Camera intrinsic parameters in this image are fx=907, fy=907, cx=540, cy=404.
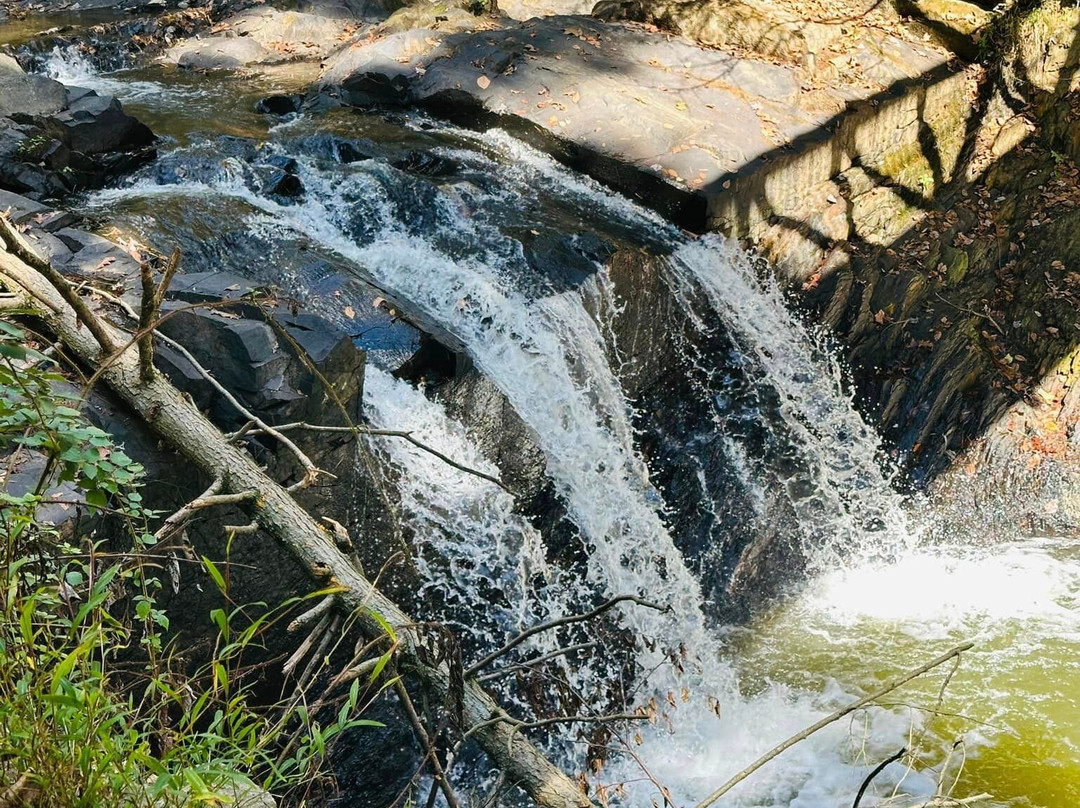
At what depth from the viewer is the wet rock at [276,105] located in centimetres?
787

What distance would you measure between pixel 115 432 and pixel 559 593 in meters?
2.51

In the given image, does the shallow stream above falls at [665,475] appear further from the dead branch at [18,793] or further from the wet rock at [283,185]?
the dead branch at [18,793]

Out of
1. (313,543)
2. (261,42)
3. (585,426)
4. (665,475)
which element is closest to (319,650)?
(313,543)

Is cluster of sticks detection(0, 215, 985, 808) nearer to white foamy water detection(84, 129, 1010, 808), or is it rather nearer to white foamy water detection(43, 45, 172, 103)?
white foamy water detection(84, 129, 1010, 808)

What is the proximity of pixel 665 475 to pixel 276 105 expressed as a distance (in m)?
4.79

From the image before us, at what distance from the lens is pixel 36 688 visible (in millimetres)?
1891

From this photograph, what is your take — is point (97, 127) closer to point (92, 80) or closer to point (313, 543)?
point (92, 80)

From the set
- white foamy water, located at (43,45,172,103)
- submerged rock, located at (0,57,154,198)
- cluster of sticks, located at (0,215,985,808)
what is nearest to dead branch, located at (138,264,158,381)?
cluster of sticks, located at (0,215,985,808)

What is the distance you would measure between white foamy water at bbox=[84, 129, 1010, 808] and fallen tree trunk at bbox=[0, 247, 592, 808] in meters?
1.73

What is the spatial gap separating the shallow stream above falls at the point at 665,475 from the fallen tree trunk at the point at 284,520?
1.74m

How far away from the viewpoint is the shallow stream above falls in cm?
477

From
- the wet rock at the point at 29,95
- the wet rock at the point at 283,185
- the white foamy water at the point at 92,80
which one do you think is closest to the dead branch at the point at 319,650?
the wet rock at the point at 283,185

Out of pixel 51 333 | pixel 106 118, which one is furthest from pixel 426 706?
pixel 106 118

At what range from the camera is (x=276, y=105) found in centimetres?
791
